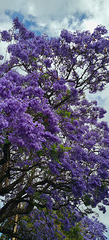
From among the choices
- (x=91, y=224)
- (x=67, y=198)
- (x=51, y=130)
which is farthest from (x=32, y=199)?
(x=91, y=224)

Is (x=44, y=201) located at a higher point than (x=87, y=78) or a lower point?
lower

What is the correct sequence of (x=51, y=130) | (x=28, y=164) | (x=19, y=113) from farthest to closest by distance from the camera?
(x=28, y=164)
(x=51, y=130)
(x=19, y=113)

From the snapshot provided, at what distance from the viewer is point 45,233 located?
12.2 metres

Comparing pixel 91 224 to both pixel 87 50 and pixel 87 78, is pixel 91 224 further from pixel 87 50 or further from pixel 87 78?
pixel 87 50

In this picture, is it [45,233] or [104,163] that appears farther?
[45,233]

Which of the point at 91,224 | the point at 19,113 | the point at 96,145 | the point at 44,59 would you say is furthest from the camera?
the point at 91,224

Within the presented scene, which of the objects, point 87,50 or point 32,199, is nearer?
point 32,199

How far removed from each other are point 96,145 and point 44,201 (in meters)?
4.25

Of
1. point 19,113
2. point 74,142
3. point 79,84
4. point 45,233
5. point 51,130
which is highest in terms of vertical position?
point 79,84

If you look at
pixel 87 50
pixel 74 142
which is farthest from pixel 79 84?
pixel 74 142

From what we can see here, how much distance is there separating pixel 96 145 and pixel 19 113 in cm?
731

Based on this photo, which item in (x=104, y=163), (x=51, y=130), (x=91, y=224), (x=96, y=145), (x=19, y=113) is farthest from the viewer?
(x=91, y=224)

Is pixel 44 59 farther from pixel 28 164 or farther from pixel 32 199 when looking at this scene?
pixel 32 199

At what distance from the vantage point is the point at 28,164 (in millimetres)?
8383
